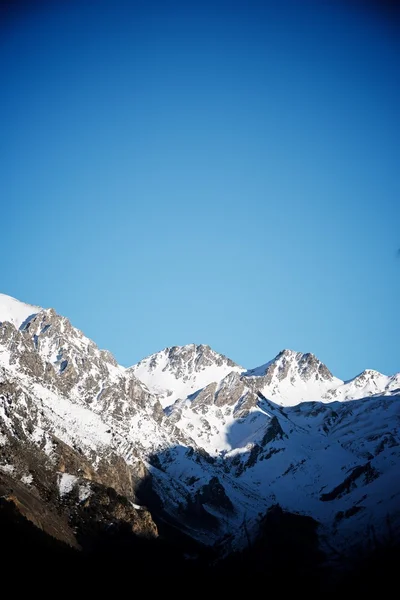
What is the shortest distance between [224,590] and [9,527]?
81686 mm

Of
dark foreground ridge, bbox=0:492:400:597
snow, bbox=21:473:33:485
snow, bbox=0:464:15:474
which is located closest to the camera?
dark foreground ridge, bbox=0:492:400:597

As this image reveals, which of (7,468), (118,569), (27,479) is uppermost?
(27,479)

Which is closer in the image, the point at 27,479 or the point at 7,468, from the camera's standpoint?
the point at 7,468

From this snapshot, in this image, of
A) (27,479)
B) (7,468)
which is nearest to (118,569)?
(27,479)

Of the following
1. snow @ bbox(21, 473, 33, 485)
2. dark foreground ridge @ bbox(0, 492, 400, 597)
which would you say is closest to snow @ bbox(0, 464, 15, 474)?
snow @ bbox(21, 473, 33, 485)

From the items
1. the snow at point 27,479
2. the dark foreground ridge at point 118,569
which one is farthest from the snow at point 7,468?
the dark foreground ridge at point 118,569

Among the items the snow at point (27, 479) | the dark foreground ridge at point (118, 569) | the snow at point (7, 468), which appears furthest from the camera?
the snow at point (27, 479)

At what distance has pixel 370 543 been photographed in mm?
197875

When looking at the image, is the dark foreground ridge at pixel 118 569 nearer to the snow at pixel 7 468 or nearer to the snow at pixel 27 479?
the snow at pixel 27 479

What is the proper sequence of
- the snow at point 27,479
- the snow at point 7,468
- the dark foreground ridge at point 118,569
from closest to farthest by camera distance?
the dark foreground ridge at point 118,569 < the snow at point 7,468 < the snow at point 27,479

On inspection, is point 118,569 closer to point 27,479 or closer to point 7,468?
point 27,479

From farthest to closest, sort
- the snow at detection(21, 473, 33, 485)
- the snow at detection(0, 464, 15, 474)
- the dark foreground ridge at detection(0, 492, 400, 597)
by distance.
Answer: the snow at detection(21, 473, 33, 485) < the snow at detection(0, 464, 15, 474) < the dark foreground ridge at detection(0, 492, 400, 597)

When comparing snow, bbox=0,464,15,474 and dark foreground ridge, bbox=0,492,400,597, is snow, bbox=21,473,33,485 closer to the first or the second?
snow, bbox=0,464,15,474

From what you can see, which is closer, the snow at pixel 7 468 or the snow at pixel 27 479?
the snow at pixel 7 468
